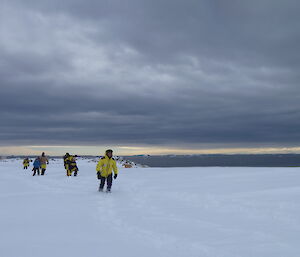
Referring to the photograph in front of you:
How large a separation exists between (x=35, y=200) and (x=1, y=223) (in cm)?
339

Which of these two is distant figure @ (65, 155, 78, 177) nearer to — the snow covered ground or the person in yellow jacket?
the person in yellow jacket

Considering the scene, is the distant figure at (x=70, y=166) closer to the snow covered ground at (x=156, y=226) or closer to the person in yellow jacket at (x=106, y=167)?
the person in yellow jacket at (x=106, y=167)

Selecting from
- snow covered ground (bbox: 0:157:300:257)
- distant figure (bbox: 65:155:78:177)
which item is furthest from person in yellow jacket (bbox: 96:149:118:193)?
distant figure (bbox: 65:155:78:177)

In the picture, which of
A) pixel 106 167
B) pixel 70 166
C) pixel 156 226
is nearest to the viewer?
pixel 156 226

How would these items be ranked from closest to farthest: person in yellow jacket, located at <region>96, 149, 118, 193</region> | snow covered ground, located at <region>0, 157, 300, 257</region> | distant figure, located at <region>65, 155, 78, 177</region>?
1. snow covered ground, located at <region>0, 157, 300, 257</region>
2. person in yellow jacket, located at <region>96, 149, 118, 193</region>
3. distant figure, located at <region>65, 155, 78, 177</region>

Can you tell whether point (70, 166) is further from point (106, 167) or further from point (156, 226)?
point (156, 226)

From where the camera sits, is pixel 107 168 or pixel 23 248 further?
pixel 107 168

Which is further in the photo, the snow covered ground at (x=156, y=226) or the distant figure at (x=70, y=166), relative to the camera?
the distant figure at (x=70, y=166)

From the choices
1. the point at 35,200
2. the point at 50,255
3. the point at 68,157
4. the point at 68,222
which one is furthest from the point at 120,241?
the point at 68,157

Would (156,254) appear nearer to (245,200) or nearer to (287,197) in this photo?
(245,200)

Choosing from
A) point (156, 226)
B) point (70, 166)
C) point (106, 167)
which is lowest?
point (156, 226)

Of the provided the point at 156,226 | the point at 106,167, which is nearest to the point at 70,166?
the point at 106,167

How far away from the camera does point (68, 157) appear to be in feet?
69.5

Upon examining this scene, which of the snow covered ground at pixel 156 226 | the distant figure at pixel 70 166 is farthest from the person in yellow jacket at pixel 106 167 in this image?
the distant figure at pixel 70 166
